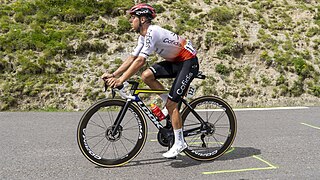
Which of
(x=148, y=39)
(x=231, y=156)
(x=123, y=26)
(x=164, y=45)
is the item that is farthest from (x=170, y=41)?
(x=123, y=26)

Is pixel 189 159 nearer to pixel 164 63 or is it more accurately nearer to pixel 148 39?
pixel 164 63

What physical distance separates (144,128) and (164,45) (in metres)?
1.19

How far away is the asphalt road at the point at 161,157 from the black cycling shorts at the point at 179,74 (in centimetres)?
105

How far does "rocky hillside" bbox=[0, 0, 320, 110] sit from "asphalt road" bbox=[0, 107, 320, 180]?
3579 millimetres

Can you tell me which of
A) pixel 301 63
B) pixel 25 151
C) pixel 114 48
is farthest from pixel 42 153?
A: pixel 301 63

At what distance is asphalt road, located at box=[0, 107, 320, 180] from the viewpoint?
473 centimetres

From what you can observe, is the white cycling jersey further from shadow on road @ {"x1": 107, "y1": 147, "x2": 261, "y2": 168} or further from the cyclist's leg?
shadow on road @ {"x1": 107, "y1": 147, "x2": 261, "y2": 168}

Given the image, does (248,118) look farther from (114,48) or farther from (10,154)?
(114,48)

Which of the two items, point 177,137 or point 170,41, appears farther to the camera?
point 177,137

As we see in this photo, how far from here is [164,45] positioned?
189 inches

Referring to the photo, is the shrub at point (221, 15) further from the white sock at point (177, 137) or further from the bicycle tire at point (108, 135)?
the white sock at point (177, 137)

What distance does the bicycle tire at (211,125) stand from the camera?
207 inches

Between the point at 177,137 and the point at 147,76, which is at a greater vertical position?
the point at 147,76

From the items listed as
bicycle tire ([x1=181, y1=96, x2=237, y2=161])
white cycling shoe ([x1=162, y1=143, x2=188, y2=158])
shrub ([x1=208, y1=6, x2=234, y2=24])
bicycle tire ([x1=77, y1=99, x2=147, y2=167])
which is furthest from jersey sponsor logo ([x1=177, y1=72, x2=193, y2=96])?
shrub ([x1=208, y1=6, x2=234, y2=24])
